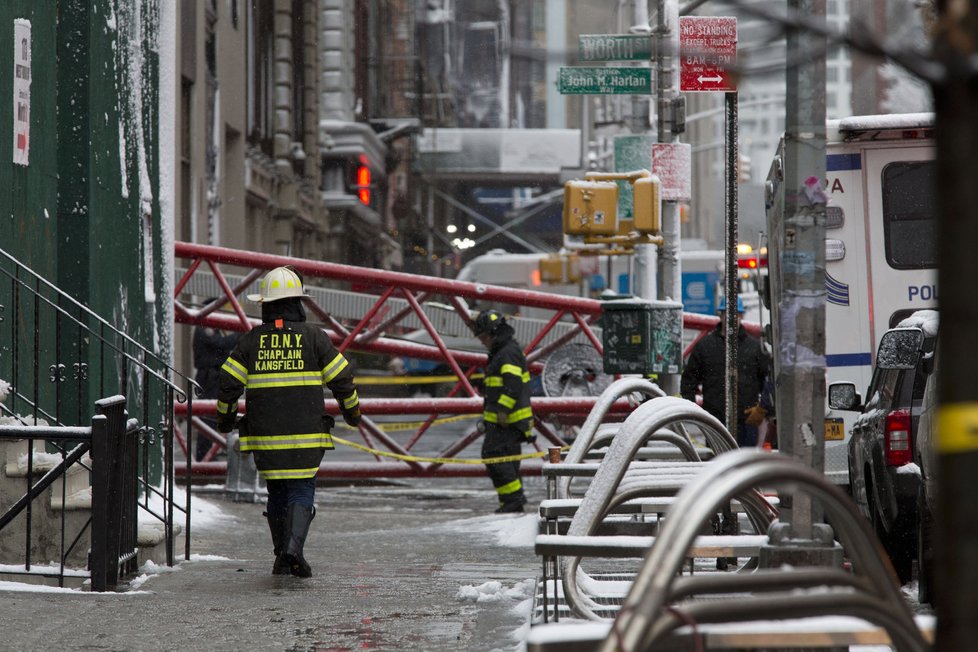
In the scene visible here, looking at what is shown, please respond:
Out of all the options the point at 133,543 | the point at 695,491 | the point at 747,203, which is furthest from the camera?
the point at 747,203

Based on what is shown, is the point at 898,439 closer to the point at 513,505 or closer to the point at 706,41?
the point at 706,41

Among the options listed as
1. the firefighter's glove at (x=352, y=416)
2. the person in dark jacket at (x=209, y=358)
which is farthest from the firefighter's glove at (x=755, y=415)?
the firefighter's glove at (x=352, y=416)

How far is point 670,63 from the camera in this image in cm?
1526

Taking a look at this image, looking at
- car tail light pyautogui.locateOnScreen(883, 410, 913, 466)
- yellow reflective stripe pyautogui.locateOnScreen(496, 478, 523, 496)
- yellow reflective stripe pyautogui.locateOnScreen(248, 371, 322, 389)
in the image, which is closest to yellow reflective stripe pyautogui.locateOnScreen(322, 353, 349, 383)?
yellow reflective stripe pyautogui.locateOnScreen(248, 371, 322, 389)

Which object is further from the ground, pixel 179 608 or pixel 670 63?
pixel 670 63

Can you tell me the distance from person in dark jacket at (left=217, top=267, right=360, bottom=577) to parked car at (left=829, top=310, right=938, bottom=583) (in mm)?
3042

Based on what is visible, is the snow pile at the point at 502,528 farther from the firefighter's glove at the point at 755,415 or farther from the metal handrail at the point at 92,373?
the firefighter's glove at the point at 755,415

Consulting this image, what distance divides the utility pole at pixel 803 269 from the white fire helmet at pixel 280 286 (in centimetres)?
428

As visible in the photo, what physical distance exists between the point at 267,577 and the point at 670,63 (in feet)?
25.4

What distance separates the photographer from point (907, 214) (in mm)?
13211

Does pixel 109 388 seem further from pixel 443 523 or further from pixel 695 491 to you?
pixel 695 491

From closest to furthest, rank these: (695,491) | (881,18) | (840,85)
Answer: (881,18) → (695,491) → (840,85)

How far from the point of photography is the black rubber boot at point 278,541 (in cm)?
930

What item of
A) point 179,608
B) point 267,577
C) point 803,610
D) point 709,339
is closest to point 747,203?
point 709,339
